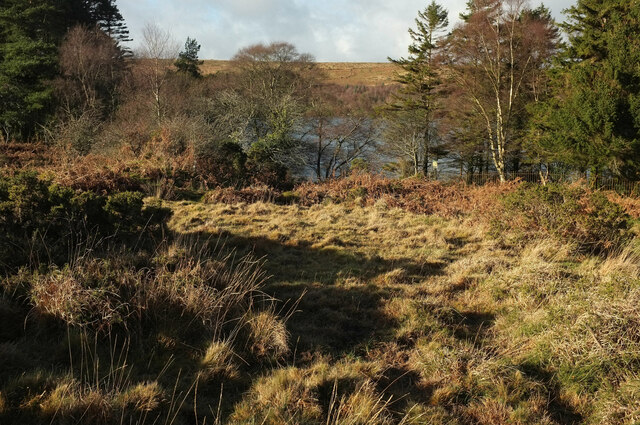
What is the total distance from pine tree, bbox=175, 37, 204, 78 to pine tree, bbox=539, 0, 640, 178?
24.7m

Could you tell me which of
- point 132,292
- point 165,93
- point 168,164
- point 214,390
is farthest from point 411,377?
point 165,93

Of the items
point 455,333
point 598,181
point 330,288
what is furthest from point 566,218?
point 598,181

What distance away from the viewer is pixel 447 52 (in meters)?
23.6

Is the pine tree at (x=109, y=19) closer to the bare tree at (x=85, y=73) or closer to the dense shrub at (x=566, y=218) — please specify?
the bare tree at (x=85, y=73)

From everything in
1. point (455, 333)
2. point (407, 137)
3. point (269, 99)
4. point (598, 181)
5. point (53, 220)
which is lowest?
point (455, 333)

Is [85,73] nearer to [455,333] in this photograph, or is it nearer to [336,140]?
[336,140]

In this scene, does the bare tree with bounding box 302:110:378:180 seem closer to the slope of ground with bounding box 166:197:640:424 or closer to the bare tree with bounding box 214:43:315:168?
the bare tree with bounding box 214:43:315:168

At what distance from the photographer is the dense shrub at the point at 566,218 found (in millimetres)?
6770

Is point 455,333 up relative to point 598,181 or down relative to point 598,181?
down

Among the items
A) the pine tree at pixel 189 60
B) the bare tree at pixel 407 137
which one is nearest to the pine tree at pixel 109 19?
the pine tree at pixel 189 60

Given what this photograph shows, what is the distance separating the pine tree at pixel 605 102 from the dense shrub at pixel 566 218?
8565 millimetres

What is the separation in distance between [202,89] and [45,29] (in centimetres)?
962

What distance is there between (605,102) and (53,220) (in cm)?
1627

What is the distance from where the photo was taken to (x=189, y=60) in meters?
32.2
